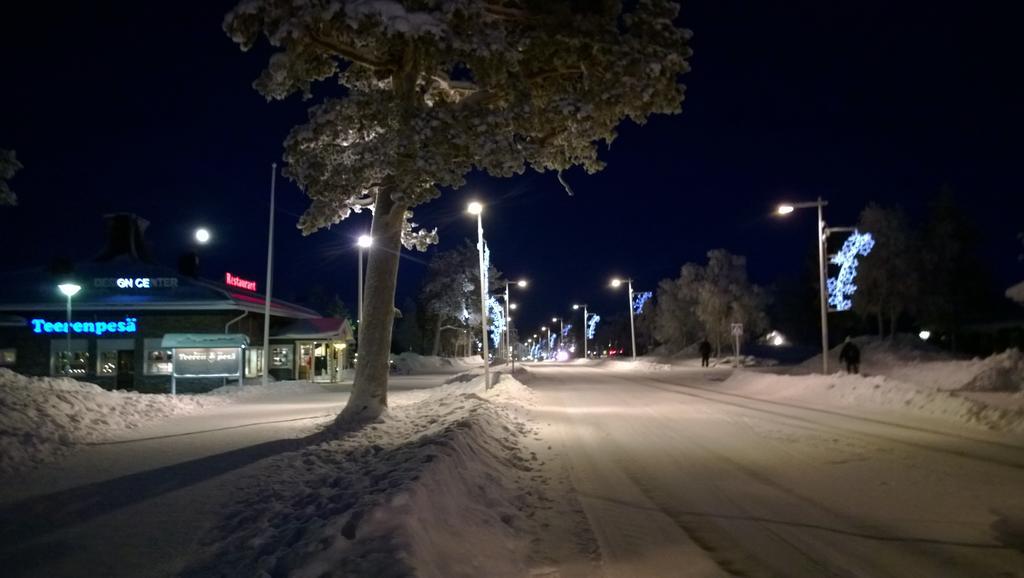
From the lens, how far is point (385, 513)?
700cm

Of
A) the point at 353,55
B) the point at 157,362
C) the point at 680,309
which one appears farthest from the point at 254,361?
the point at 680,309

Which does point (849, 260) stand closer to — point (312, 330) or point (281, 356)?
point (312, 330)

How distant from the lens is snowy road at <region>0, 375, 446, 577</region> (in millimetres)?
7004

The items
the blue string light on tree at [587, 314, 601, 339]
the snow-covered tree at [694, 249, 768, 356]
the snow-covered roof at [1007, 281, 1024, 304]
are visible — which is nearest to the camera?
the snow-covered roof at [1007, 281, 1024, 304]

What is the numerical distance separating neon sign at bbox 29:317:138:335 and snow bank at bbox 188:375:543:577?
29984mm

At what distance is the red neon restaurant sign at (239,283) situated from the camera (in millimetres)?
41688

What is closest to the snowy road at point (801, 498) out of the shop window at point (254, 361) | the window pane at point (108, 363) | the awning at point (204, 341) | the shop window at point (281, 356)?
the awning at point (204, 341)

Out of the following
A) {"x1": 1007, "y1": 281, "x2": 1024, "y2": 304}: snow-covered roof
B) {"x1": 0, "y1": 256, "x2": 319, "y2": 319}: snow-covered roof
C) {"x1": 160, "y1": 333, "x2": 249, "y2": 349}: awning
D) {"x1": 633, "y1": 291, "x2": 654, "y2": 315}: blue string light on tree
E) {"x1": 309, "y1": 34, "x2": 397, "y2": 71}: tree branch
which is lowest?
{"x1": 160, "y1": 333, "x2": 249, "y2": 349}: awning

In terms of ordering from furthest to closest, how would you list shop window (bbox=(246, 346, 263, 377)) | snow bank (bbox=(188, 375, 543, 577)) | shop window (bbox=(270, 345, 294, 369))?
shop window (bbox=(270, 345, 294, 369)), shop window (bbox=(246, 346, 263, 377)), snow bank (bbox=(188, 375, 543, 577))

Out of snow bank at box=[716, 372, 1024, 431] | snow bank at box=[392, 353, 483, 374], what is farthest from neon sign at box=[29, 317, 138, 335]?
snow bank at box=[716, 372, 1024, 431]

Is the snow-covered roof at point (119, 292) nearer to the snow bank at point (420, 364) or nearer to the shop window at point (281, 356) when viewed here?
the shop window at point (281, 356)

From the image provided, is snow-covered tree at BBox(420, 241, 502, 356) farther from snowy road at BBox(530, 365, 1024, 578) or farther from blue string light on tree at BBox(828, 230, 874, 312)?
snowy road at BBox(530, 365, 1024, 578)

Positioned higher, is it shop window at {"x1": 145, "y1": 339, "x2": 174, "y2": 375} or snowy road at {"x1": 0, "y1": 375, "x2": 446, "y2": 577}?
shop window at {"x1": 145, "y1": 339, "x2": 174, "y2": 375}

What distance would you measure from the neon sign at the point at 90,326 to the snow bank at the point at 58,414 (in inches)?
692
